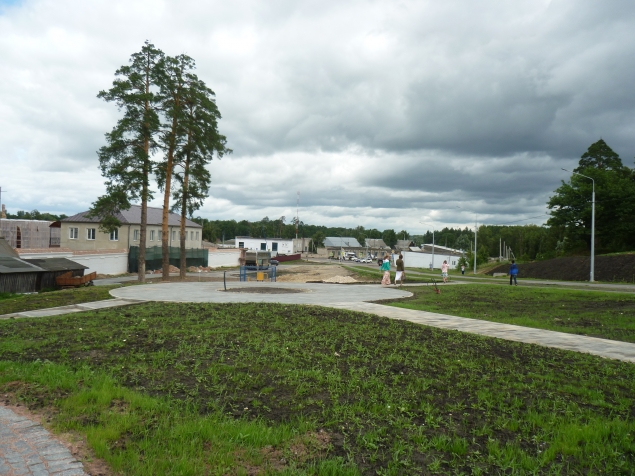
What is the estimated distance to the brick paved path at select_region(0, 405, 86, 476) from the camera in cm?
367

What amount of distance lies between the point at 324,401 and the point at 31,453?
2790 mm

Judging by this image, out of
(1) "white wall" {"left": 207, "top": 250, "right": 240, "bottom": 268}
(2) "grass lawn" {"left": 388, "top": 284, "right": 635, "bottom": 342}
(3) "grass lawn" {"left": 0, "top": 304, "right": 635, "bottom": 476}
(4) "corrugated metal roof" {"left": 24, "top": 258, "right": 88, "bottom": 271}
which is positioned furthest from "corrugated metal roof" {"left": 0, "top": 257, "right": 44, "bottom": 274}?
(1) "white wall" {"left": 207, "top": 250, "right": 240, "bottom": 268}

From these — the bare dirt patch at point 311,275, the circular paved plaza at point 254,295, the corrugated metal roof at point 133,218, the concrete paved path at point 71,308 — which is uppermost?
the corrugated metal roof at point 133,218

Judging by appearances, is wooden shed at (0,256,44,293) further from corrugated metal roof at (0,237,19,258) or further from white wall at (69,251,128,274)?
white wall at (69,251,128,274)

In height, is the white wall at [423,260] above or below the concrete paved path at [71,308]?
below

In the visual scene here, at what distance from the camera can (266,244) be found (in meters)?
104

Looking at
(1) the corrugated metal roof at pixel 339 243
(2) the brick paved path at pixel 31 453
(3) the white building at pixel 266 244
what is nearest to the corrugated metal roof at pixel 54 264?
(2) the brick paved path at pixel 31 453

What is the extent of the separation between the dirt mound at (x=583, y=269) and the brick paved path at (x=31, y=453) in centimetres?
3636

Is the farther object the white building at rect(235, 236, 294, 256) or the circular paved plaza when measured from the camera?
the white building at rect(235, 236, 294, 256)

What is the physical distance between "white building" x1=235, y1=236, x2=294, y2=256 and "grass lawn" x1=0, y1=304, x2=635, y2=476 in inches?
3665

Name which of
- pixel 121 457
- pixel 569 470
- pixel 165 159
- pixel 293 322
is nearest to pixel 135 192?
pixel 165 159

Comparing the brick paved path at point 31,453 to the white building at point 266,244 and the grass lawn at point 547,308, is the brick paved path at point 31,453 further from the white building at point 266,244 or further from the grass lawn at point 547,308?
the white building at point 266,244

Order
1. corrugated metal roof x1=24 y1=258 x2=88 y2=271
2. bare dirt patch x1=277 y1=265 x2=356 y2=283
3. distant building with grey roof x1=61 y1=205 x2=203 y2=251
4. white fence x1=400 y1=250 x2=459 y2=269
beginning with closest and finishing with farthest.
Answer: corrugated metal roof x1=24 y1=258 x2=88 y2=271
bare dirt patch x1=277 y1=265 x2=356 y2=283
distant building with grey roof x1=61 y1=205 x2=203 y2=251
white fence x1=400 y1=250 x2=459 y2=269

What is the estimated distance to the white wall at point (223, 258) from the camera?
58.2 meters
